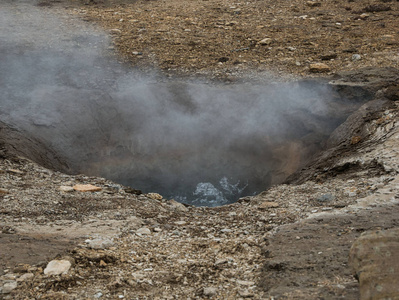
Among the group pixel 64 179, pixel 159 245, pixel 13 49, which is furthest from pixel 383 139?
pixel 13 49

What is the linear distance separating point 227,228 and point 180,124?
3086 mm

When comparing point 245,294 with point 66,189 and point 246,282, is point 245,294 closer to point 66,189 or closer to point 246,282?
point 246,282

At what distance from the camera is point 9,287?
95.5 inches

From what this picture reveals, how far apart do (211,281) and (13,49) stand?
6.01 metres

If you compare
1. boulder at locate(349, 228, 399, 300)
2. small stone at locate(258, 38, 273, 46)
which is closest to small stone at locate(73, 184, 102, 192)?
boulder at locate(349, 228, 399, 300)

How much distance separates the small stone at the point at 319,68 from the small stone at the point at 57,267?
5187mm

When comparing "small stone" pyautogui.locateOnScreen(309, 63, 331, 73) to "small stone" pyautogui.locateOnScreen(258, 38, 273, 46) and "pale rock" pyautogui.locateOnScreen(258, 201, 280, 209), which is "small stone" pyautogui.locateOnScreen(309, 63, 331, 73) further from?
"pale rock" pyautogui.locateOnScreen(258, 201, 280, 209)

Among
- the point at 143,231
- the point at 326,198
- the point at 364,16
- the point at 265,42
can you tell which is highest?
the point at 364,16

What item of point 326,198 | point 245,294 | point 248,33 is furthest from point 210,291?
point 248,33

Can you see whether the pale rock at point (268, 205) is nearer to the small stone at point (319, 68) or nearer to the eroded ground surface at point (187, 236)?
the eroded ground surface at point (187, 236)

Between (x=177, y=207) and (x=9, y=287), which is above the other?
(x=9, y=287)

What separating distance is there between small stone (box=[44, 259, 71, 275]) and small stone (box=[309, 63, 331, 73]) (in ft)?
17.0

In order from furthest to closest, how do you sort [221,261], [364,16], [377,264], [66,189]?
[364,16], [66,189], [221,261], [377,264]

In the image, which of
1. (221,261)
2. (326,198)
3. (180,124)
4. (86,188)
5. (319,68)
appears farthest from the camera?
(319,68)
